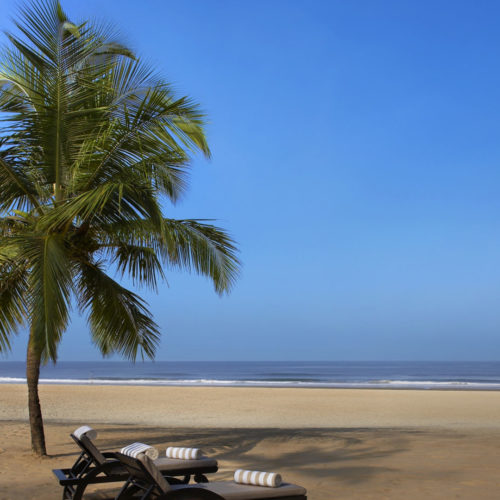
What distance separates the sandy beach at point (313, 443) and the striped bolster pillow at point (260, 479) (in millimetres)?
1082

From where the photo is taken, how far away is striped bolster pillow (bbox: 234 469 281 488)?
4.15 m

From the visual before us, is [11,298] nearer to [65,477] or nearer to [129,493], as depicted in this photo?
[65,477]

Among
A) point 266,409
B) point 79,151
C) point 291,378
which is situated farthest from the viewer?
point 291,378

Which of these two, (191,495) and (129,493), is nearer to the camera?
(191,495)

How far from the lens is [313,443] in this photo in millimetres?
8859

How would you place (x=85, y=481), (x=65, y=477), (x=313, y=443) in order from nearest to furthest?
(x=85, y=481) < (x=65, y=477) < (x=313, y=443)

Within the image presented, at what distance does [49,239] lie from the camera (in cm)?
625

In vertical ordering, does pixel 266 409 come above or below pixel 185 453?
below

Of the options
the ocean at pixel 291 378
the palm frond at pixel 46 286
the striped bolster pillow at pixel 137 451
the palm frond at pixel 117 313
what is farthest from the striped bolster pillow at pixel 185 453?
the ocean at pixel 291 378

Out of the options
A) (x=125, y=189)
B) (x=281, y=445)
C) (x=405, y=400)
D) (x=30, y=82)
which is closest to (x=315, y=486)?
(x=281, y=445)

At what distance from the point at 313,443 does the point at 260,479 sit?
491 centimetres

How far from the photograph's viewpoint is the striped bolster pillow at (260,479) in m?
4.15

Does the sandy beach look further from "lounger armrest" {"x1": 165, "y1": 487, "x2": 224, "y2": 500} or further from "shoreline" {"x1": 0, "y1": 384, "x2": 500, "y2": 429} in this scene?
"lounger armrest" {"x1": 165, "y1": 487, "x2": 224, "y2": 500}

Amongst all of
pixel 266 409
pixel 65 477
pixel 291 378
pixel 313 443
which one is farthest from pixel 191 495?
pixel 291 378
